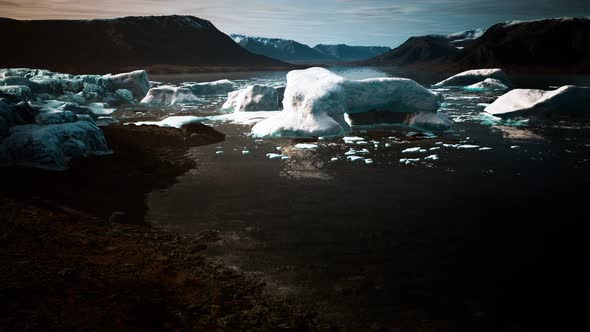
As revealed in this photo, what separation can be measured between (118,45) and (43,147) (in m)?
100

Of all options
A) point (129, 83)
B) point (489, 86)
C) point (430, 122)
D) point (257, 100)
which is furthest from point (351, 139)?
point (489, 86)

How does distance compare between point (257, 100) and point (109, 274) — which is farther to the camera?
point (257, 100)

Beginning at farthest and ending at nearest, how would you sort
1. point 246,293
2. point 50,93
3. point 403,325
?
point 50,93 < point 246,293 < point 403,325

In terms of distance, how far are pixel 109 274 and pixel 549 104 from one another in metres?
16.7

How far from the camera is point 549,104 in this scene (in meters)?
15.4

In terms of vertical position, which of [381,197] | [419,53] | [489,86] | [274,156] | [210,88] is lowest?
[381,197]

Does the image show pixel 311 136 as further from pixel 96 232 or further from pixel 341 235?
pixel 96 232

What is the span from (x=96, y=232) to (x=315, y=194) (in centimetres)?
357

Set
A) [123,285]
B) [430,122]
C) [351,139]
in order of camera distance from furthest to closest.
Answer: [430,122]
[351,139]
[123,285]

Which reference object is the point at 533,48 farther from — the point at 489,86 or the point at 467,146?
the point at 467,146

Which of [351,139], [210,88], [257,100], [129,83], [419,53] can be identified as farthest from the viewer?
[419,53]

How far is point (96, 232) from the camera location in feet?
17.5

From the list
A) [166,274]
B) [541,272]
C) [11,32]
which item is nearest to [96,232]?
Result: [166,274]

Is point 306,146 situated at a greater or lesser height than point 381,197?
greater
